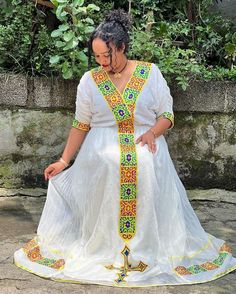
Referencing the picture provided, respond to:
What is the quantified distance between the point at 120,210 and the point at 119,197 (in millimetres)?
76

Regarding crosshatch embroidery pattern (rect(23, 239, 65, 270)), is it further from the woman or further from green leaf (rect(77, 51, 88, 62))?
green leaf (rect(77, 51, 88, 62))

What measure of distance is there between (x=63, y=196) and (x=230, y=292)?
115 centimetres

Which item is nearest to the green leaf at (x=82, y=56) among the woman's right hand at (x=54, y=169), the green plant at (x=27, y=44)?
the green plant at (x=27, y=44)

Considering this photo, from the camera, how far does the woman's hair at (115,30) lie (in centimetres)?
334

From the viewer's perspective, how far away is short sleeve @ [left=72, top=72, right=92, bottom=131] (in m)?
3.53

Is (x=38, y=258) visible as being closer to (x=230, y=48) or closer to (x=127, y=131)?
(x=127, y=131)

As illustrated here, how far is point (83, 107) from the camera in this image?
3.53 meters

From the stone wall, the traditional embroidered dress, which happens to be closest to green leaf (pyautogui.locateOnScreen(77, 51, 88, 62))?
the stone wall

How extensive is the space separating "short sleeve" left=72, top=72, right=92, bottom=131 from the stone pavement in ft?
3.11

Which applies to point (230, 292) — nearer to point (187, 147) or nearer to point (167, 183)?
point (167, 183)

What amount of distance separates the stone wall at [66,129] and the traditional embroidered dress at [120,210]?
4.75 ft

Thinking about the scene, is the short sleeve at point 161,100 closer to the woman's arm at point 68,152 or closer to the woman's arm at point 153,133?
the woman's arm at point 153,133

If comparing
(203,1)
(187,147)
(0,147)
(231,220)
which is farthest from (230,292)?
(203,1)

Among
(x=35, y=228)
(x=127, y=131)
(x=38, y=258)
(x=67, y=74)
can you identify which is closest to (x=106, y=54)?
(x=127, y=131)
